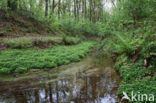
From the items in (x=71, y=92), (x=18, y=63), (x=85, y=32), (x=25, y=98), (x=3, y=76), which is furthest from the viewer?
(x=85, y=32)

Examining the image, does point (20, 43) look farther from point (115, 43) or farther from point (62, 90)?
point (115, 43)

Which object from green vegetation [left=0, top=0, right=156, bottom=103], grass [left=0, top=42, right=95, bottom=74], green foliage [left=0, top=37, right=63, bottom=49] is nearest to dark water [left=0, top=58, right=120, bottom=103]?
green vegetation [left=0, top=0, right=156, bottom=103]

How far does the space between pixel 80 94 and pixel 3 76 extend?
4.54 m

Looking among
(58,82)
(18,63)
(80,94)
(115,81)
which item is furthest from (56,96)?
(18,63)

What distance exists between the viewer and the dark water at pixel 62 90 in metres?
4.28

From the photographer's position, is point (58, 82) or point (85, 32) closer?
point (58, 82)

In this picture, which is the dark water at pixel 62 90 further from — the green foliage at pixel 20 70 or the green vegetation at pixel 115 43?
the green foliage at pixel 20 70

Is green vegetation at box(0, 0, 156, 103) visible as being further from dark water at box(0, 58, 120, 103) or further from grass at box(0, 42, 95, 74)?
dark water at box(0, 58, 120, 103)

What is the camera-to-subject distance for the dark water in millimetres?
4281

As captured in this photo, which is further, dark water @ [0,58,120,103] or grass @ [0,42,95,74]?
grass @ [0,42,95,74]

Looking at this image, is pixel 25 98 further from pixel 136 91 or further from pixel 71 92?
pixel 136 91

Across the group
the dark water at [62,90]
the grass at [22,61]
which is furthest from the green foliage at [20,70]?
the dark water at [62,90]

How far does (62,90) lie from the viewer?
5.03m

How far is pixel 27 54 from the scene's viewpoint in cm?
888
